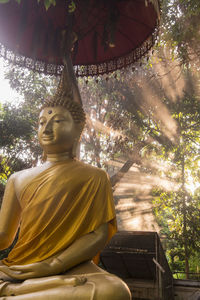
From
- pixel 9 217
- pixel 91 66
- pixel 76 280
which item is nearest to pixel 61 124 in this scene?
pixel 9 217

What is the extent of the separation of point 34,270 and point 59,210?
0.43m

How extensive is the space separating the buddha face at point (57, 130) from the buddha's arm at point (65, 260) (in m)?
0.77

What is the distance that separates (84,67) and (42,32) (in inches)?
28.5

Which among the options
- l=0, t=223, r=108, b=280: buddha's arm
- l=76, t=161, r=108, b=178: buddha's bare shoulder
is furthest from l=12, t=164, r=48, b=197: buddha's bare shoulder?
l=0, t=223, r=108, b=280: buddha's arm

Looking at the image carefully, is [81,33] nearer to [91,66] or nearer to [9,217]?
[91,66]

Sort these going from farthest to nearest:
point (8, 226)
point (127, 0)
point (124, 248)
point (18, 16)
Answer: point (124, 248)
point (18, 16)
point (127, 0)
point (8, 226)

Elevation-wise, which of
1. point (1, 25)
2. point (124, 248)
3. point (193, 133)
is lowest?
point (124, 248)

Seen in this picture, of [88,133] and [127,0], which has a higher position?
[127,0]

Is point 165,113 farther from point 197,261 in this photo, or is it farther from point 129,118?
point 197,261

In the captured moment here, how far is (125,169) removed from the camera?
9.72 metres

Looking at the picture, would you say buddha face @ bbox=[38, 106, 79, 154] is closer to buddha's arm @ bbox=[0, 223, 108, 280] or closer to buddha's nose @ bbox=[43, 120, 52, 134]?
buddha's nose @ bbox=[43, 120, 52, 134]

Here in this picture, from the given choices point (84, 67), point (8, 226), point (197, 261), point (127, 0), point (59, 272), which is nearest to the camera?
point (59, 272)

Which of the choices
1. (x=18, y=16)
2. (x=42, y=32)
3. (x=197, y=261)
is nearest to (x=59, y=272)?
(x=42, y=32)

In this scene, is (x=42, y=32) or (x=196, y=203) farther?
(x=196, y=203)
